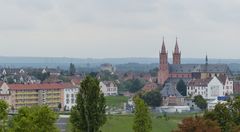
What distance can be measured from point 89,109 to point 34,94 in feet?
234

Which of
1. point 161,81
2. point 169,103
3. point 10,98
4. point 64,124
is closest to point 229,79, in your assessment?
point 161,81

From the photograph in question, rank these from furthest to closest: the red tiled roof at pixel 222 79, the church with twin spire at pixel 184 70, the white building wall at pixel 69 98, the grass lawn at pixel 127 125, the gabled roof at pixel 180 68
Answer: the gabled roof at pixel 180 68 → the church with twin spire at pixel 184 70 → the red tiled roof at pixel 222 79 → the white building wall at pixel 69 98 → the grass lawn at pixel 127 125

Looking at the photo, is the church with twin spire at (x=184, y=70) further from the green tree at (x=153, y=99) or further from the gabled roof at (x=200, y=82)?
the green tree at (x=153, y=99)

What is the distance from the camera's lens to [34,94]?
106 meters

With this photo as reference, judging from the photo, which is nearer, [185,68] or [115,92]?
[115,92]

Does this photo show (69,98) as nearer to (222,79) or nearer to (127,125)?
(222,79)

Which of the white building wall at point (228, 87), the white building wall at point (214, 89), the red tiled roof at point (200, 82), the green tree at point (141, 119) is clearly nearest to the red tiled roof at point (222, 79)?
the white building wall at point (228, 87)

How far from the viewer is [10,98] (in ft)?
336

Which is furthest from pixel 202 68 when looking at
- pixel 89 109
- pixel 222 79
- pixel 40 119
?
pixel 40 119

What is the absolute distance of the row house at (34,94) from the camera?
10306cm

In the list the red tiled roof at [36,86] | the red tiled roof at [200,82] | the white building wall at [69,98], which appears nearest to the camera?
the red tiled roof at [36,86]

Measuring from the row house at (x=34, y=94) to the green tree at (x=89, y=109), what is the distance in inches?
2612

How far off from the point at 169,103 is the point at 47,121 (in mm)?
76340

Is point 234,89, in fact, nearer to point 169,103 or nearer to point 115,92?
point 115,92
